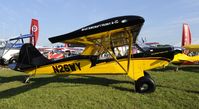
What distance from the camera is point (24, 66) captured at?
10641 mm

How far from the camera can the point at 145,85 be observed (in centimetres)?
838

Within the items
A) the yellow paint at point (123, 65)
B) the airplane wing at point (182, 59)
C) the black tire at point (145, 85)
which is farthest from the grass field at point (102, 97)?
the airplane wing at point (182, 59)

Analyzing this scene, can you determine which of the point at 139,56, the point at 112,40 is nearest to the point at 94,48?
the point at 112,40

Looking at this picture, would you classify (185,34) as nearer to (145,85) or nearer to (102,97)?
(145,85)

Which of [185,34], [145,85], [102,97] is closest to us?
[102,97]

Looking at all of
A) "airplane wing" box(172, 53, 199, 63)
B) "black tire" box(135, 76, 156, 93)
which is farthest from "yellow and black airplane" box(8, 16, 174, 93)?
"airplane wing" box(172, 53, 199, 63)

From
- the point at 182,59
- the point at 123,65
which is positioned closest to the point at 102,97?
the point at 123,65

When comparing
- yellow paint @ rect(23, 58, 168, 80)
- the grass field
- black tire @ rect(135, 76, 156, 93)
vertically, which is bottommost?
the grass field

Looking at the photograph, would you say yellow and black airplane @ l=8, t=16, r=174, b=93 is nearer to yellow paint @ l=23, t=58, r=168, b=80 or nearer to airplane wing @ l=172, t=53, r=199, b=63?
yellow paint @ l=23, t=58, r=168, b=80

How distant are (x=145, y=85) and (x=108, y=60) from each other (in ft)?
6.16

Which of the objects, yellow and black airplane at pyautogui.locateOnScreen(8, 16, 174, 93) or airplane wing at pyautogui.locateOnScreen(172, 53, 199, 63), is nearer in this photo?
yellow and black airplane at pyautogui.locateOnScreen(8, 16, 174, 93)

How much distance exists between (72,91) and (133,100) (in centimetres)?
243

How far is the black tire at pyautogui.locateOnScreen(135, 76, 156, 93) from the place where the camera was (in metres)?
8.27

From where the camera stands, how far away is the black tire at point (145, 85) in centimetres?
827
